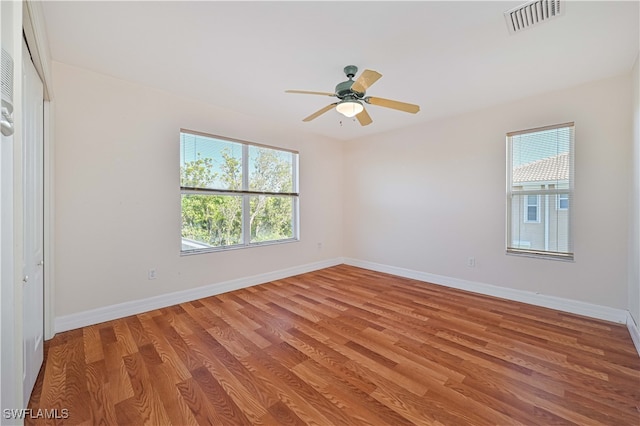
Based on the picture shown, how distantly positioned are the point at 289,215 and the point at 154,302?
2.32 meters

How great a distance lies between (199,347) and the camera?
2.24 metres

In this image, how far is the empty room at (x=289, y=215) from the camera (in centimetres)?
164

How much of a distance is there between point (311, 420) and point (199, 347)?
1.24 meters

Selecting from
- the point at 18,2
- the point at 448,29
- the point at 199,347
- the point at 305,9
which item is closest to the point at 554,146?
the point at 448,29

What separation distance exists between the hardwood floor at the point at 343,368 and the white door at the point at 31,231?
0.70 ft

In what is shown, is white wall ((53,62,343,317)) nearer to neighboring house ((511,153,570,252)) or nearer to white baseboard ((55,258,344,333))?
white baseboard ((55,258,344,333))

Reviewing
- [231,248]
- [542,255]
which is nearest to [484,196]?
[542,255]

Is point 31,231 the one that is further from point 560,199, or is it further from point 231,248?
point 560,199

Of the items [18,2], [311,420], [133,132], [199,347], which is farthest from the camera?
[133,132]

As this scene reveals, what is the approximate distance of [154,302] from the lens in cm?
305

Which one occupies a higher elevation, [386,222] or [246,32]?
[246,32]

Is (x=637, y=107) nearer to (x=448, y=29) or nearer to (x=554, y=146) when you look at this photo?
(x=554, y=146)

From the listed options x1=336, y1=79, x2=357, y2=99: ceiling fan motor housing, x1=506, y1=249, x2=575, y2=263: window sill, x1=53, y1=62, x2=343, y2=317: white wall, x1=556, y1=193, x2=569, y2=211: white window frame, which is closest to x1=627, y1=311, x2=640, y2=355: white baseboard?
x1=506, y1=249, x2=575, y2=263: window sill

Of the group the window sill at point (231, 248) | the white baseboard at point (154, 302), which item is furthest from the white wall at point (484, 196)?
the white baseboard at point (154, 302)
